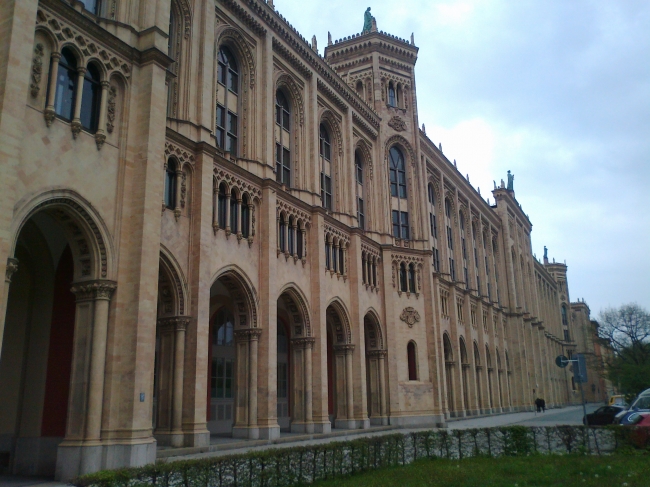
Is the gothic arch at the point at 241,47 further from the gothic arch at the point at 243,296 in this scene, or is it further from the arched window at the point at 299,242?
the gothic arch at the point at 243,296

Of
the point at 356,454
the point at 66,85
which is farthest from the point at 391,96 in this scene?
the point at 356,454

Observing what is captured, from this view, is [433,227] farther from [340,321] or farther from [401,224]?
[340,321]

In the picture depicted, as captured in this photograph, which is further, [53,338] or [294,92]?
[294,92]

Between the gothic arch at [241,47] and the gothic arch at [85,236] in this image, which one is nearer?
the gothic arch at [85,236]

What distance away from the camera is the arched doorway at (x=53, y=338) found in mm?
15688

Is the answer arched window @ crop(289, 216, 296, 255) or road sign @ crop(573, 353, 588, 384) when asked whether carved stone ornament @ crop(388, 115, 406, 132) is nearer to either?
arched window @ crop(289, 216, 296, 255)

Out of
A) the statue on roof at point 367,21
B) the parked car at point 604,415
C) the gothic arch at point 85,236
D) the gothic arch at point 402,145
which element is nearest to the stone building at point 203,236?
the gothic arch at point 85,236

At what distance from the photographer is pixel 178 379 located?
2009cm

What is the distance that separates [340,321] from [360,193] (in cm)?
958

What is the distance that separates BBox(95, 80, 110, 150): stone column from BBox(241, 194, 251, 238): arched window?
881cm

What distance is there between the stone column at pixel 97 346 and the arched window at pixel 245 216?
30.4 ft

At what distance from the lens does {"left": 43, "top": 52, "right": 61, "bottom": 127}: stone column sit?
15.2m

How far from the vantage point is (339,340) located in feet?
109

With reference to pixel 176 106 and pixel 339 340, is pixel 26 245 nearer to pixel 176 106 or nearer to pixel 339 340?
pixel 176 106
